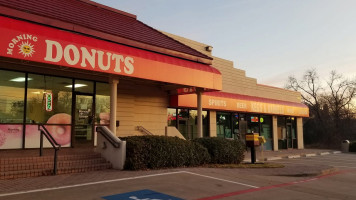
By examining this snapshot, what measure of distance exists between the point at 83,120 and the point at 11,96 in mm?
2926

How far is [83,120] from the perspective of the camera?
12.5 metres

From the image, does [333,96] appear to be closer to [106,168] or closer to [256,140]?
[256,140]

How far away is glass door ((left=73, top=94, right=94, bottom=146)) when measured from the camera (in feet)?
40.3

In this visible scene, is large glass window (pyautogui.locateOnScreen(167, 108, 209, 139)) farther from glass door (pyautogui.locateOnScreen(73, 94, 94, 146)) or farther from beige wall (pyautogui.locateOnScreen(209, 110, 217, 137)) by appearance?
glass door (pyautogui.locateOnScreen(73, 94, 94, 146))

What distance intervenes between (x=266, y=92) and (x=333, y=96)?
30.9m

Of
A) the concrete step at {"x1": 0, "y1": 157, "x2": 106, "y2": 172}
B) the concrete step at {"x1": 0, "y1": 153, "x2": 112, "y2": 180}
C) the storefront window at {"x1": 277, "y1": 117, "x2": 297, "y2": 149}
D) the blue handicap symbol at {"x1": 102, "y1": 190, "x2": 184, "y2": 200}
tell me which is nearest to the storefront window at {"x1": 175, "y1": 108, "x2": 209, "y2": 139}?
the concrete step at {"x1": 0, "y1": 153, "x2": 112, "y2": 180}

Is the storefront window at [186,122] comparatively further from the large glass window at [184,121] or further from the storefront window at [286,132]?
the storefront window at [286,132]

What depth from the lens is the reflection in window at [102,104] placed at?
13.1 metres

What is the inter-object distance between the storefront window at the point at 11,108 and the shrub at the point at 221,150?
677 centimetres

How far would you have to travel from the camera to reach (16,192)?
6.23m

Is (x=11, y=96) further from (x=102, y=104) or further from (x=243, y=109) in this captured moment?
(x=243, y=109)

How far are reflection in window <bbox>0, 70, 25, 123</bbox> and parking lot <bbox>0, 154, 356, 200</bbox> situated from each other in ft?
12.8

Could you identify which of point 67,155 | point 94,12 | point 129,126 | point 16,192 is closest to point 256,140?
point 129,126

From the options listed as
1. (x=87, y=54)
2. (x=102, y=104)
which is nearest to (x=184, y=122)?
(x=102, y=104)
